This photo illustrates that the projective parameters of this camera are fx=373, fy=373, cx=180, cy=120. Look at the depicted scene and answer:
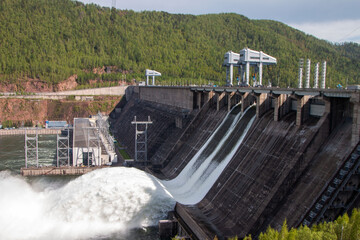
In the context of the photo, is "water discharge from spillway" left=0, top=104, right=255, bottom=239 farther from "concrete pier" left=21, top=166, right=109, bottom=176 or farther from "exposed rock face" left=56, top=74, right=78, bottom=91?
"exposed rock face" left=56, top=74, right=78, bottom=91

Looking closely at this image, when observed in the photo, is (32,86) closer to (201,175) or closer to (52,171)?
(52,171)

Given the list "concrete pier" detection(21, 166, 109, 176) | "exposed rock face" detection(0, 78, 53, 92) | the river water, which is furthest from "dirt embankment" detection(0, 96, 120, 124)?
the river water

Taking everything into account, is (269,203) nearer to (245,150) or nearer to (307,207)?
(307,207)

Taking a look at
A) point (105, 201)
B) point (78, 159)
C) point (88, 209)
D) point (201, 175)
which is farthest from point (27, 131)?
point (201, 175)

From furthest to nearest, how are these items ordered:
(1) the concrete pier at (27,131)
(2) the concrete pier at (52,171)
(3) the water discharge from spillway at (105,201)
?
(1) the concrete pier at (27,131), (2) the concrete pier at (52,171), (3) the water discharge from spillway at (105,201)

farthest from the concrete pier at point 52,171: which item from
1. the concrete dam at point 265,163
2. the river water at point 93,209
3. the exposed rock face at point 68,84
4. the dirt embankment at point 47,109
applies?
the exposed rock face at point 68,84

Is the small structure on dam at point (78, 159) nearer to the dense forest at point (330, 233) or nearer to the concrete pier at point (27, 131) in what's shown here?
the concrete pier at point (27, 131)
